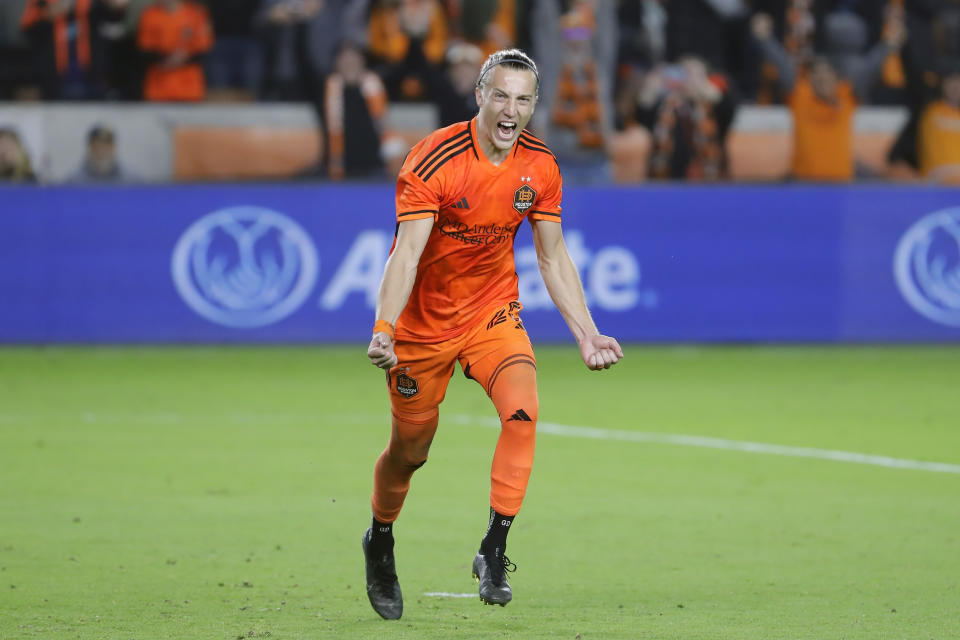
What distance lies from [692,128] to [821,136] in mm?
1415

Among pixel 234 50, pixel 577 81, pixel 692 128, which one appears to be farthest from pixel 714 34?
pixel 234 50

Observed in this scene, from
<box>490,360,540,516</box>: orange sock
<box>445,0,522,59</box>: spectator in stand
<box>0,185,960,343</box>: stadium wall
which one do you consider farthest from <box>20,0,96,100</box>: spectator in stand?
<box>490,360,540,516</box>: orange sock

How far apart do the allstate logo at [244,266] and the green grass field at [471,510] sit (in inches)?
47.0

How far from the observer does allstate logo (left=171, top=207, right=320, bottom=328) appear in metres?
16.2

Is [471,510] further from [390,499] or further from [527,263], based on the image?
[527,263]

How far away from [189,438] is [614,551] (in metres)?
4.61

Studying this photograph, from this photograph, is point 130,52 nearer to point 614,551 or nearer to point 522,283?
point 522,283

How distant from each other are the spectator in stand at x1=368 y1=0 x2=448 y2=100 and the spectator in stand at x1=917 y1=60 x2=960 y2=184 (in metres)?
5.57

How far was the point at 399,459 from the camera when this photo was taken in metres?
6.64

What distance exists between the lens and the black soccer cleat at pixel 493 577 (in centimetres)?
610

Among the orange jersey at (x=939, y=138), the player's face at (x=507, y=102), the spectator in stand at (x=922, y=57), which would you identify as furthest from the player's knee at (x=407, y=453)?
the spectator in stand at (x=922, y=57)

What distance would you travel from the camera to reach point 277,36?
62.9 feet

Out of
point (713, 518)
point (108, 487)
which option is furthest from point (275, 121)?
point (713, 518)


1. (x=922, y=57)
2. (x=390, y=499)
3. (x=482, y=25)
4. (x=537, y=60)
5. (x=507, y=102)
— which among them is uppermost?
(x=507, y=102)
